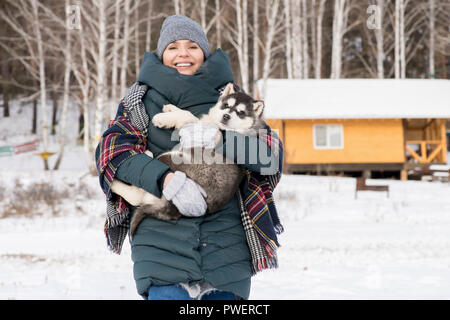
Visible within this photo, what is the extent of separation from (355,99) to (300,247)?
15996mm

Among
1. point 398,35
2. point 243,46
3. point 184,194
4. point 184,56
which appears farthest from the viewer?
point 398,35

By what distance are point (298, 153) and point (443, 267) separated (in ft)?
50.1

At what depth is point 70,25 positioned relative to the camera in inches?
628

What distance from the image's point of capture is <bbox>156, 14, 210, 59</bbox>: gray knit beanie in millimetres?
2508

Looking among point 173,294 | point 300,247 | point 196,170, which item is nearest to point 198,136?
point 196,170

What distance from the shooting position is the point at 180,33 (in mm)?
2500

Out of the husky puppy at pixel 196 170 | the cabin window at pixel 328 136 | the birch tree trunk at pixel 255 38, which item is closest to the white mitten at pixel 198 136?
the husky puppy at pixel 196 170

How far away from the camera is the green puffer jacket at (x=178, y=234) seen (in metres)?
2.16

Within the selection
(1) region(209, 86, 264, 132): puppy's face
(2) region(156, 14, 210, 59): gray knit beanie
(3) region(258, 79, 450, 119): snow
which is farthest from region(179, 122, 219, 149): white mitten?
(3) region(258, 79, 450, 119): snow

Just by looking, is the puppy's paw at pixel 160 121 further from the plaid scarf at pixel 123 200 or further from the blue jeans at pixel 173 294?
the blue jeans at pixel 173 294

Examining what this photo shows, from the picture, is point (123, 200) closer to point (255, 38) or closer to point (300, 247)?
point (300, 247)

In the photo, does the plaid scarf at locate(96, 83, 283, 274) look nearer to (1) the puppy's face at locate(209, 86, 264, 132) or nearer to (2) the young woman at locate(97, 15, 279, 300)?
(2) the young woman at locate(97, 15, 279, 300)
